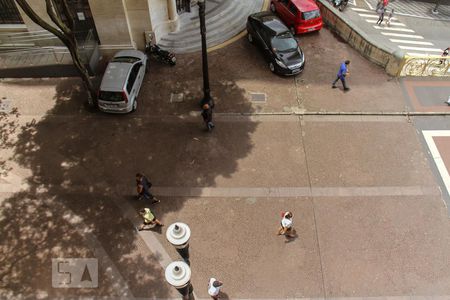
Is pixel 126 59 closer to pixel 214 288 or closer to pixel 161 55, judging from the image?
pixel 161 55

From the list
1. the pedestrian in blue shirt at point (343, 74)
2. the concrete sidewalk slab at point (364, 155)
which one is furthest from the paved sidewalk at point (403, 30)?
the concrete sidewalk slab at point (364, 155)

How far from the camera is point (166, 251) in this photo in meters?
11.6

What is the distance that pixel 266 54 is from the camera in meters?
17.4

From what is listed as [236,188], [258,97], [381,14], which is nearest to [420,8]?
[381,14]

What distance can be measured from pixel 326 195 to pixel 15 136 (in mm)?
12750

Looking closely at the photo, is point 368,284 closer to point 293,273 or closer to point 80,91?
point 293,273

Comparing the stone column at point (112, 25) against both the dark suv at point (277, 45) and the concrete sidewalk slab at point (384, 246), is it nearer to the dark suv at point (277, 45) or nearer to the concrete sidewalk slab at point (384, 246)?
the dark suv at point (277, 45)

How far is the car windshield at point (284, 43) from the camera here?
17.0 m

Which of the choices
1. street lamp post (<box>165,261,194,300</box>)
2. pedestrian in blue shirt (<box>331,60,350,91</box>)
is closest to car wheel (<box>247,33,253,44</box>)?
pedestrian in blue shirt (<box>331,60,350,91</box>)

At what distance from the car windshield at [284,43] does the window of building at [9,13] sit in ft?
40.2

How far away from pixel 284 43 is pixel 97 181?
34.8 feet

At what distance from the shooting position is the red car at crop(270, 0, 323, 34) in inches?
732

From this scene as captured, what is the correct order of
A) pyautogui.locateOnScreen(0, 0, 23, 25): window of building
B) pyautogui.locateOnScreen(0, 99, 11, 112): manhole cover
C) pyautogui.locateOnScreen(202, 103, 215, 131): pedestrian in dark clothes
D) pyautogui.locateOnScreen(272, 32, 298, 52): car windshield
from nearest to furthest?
pyautogui.locateOnScreen(202, 103, 215, 131): pedestrian in dark clothes < pyautogui.locateOnScreen(0, 99, 11, 112): manhole cover < pyautogui.locateOnScreen(0, 0, 23, 25): window of building < pyautogui.locateOnScreen(272, 32, 298, 52): car windshield

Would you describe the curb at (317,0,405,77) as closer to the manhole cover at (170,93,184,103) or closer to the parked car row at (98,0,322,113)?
the parked car row at (98,0,322,113)
